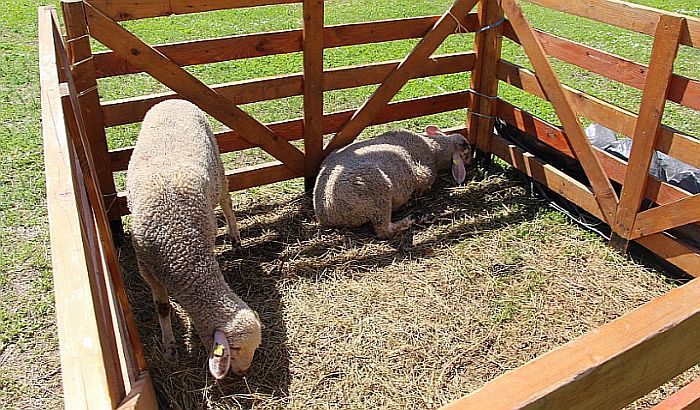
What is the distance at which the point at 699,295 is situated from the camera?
133cm

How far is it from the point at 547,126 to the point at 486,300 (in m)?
1.85

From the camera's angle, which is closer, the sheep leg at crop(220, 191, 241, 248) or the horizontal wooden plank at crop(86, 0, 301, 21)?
the horizontal wooden plank at crop(86, 0, 301, 21)

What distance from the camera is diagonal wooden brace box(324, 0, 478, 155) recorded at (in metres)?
5.27

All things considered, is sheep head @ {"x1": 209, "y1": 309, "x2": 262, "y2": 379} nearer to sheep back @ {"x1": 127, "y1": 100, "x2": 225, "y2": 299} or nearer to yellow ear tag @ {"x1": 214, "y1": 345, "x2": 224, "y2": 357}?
yellow ear tag @ {"x1": 214, "y1": 345, "x2": 224, "y2": 357}

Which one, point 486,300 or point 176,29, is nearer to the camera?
point 486,300

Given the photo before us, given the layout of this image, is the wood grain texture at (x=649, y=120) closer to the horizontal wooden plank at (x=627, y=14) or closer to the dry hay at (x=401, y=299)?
the horizontal wooden plank at (x=627, y=14)

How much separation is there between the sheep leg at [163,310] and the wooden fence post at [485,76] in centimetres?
359

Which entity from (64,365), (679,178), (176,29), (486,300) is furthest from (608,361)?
(176,29)

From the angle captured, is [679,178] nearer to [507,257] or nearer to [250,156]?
[507,257]

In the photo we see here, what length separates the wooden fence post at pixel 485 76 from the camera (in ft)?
18.0

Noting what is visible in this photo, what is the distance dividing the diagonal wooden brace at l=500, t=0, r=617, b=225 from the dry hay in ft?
1.37

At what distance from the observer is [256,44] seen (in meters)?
4.71

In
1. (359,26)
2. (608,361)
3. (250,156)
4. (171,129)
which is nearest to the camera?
(608,361)

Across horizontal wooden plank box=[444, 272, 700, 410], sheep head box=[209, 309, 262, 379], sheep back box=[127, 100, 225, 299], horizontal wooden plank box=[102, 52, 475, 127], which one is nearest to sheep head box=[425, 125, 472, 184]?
horizontal wooden plank box=[102, 52, 475, 127]
